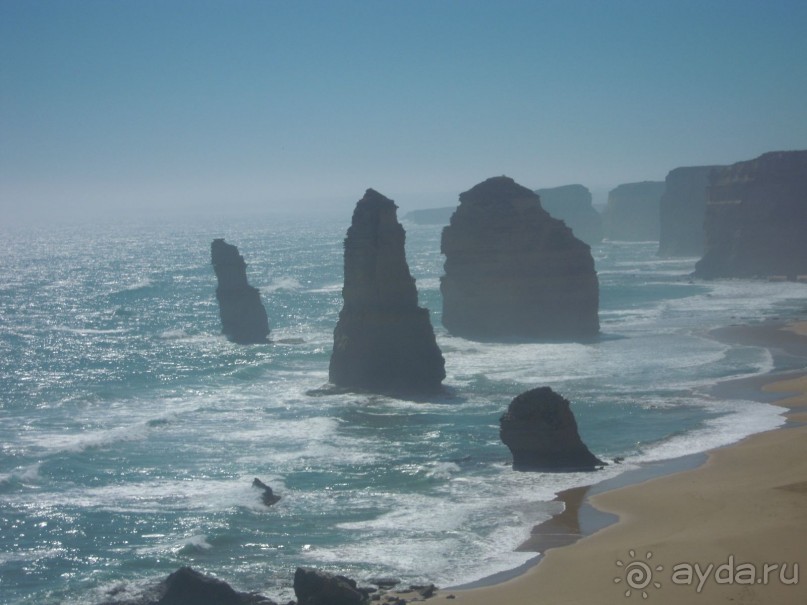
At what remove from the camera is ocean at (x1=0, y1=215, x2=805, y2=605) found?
2523cm

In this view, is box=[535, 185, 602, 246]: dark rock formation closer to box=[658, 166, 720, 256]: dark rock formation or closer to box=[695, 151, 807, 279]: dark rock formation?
box=[658, 166, 720, 256]: dark rock formation

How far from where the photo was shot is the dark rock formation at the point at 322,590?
2081 cm

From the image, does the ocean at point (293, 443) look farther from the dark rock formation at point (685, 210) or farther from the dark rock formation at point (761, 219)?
the dark rock formation at point (685, 210)

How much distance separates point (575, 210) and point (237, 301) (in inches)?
4311

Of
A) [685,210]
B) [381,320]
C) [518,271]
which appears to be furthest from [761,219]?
[381,320]

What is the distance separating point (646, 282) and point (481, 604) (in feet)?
260

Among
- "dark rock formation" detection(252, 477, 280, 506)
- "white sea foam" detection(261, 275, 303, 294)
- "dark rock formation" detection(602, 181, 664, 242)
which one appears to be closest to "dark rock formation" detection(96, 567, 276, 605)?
"dark rock formation" detection(252, 477, 280, 506)

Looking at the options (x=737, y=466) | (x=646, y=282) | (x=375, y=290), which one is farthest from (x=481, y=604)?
(x=646, y=282)

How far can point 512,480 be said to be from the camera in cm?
3109

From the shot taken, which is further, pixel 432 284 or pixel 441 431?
pixel 432 284

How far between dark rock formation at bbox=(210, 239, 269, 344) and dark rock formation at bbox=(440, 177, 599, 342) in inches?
525

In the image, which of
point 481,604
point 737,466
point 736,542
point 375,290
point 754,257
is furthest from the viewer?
point 754,257

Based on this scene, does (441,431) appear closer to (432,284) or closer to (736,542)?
(736,542)

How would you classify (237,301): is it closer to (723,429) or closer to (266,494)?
(723,429)
